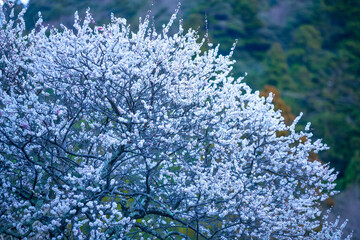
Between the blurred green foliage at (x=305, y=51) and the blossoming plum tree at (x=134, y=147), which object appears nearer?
the blossoming plum tree at (x=134, y=147)

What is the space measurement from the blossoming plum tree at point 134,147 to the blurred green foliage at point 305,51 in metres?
18.3

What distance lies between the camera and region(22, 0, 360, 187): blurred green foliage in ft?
87.3

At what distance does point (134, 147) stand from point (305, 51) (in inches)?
1234

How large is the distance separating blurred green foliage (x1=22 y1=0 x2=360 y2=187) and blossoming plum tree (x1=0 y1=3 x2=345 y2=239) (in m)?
18.3

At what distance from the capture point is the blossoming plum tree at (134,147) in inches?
190

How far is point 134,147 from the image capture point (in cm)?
521

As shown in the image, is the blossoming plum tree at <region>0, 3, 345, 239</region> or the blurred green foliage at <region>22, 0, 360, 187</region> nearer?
the blossoming plum tree at <region>0, 3, 345, 239</region>

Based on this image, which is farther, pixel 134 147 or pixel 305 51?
pixel 305 51

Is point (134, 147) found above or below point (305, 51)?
below

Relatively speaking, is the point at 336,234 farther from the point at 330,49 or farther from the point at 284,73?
the point at 330,49

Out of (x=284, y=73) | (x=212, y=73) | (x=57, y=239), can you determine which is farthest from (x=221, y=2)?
(x=57, y=239)

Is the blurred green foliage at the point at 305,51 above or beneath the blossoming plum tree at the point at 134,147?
above

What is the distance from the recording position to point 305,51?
33.2 metres

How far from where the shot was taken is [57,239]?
183 inches
